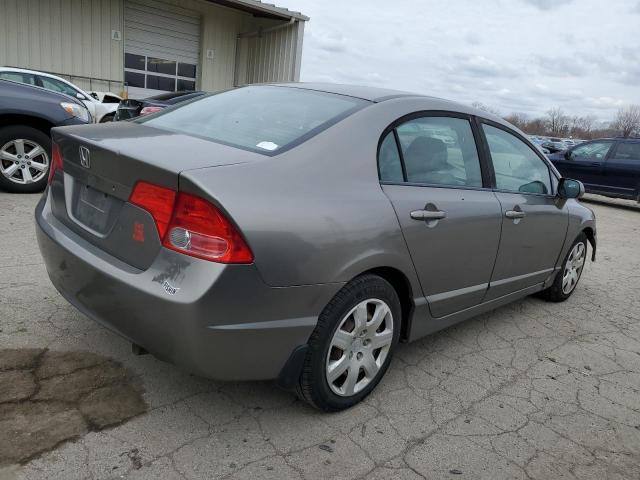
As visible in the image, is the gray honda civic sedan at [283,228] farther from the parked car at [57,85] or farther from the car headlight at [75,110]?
the parked car at [57,85]

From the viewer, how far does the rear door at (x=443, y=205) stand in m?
2.67

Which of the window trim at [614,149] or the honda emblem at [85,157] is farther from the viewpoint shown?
the window trim at [614,149]

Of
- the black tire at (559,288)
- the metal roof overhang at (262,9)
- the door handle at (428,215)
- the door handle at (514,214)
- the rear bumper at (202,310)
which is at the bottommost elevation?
the black tire at (559,288)

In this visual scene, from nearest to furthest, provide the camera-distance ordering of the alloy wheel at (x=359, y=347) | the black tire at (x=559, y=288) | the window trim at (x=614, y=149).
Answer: the alloy wheel at (x=359, y=347) → the black tire at (x=559, y=288) → the window trim at (x=614, y=149)

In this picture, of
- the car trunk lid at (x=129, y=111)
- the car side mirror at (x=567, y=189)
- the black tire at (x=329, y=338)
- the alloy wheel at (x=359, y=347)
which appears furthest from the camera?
the car trunk lid at (x=129, y=111)

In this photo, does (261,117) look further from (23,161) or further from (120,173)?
(23,161)

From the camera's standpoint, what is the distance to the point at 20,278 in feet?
12.3

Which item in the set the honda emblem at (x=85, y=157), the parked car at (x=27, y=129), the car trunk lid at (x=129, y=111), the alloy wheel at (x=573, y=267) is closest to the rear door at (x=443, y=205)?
the honda emblem at (x=85, y=157)

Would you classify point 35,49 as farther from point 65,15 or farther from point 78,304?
point 78,304

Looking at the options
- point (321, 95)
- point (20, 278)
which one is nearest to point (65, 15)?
point (20, 278)

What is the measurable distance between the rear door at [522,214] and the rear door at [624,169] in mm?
9179

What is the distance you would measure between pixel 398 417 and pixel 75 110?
5494mm

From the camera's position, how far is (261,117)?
2.73 meters

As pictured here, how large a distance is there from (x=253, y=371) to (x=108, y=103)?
11635mm
